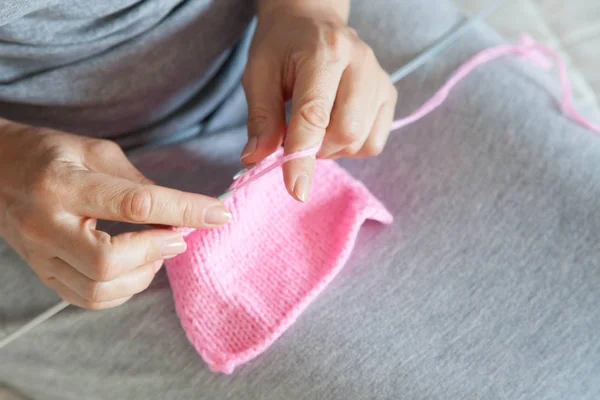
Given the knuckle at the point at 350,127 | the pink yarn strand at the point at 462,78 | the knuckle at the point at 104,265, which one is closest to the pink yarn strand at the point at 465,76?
the pink yarn strand at the point at 462,78

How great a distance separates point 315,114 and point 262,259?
0.18m

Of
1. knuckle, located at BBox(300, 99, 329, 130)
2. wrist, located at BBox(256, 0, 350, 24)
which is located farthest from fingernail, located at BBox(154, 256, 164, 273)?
wrist, located at BBox(256, 0, 350, 24)

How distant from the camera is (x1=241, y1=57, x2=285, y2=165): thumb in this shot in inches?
22.2

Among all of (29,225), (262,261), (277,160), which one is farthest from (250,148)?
(29,225)

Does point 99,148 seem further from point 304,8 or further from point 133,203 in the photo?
point 304,8

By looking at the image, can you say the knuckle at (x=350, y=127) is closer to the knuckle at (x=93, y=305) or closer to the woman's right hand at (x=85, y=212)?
the woman's right hand at (x=85, y=212)

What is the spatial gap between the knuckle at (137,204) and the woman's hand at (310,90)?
12 centimetres

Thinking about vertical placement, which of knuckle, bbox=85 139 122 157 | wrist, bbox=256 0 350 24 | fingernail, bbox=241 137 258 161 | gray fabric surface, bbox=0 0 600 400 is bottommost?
gray fabric surface, bbox=0 0 600 400

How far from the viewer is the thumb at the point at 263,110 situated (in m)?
0.56

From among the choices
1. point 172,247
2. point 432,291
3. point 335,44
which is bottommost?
point 432,291

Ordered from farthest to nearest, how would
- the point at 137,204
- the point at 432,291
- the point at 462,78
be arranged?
the point at 462,78 → the point at 432,291 → the point at 137,204

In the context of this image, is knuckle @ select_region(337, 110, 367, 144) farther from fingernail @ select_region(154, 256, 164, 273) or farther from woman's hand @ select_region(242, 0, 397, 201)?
fingernail @ select_region(154, 256, 164, 273)

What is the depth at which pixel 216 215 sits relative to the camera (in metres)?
0.52

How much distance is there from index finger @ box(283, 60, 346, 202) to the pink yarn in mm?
11
